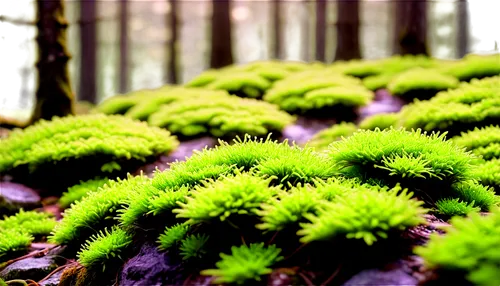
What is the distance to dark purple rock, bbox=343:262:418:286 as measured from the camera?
6.25 feet

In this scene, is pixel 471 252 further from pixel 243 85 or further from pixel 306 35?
pixel 306 35

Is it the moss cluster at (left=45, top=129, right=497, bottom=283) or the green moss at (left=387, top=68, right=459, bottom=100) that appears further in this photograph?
the green moss at (left=387, top=68, right=459, bottom=100)

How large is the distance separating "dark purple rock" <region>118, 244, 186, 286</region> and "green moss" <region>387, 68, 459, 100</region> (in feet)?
18.0

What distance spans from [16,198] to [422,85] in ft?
19.3

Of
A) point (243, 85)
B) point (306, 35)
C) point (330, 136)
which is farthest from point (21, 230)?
point (306, 35)

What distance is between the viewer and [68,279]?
300 centimetres

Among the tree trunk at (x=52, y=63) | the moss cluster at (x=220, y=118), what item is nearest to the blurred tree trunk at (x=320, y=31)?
the moss cluster at (x=220, y=118)

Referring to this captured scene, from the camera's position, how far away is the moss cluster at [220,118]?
5.78 metres

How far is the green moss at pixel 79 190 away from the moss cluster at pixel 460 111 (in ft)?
11.9

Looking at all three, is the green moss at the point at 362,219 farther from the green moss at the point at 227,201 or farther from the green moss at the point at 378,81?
the green moss at the point at 378,81

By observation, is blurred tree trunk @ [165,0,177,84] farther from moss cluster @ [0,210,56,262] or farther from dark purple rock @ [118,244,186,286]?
dark purple rock @ [118,244,186,286]

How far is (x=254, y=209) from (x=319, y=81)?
Answer: 552 centimetres

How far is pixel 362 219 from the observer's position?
6.50 feet

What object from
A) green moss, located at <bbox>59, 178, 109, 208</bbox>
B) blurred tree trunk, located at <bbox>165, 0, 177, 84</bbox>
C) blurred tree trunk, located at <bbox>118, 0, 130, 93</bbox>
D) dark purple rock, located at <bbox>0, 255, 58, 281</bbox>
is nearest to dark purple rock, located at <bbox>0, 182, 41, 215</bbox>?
green moss, located at <bbox>59, 178, 109, 208</bbox>
